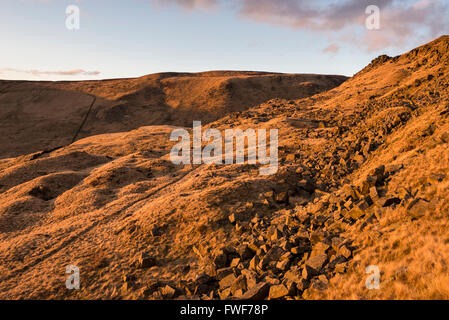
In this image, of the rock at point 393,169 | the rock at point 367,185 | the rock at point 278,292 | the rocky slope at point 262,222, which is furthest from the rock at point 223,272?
the rock at point 393,169

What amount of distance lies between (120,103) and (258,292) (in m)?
74.8

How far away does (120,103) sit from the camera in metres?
74.1

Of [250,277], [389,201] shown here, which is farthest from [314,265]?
[389,201]

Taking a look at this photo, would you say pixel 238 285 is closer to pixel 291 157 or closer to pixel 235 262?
pixel 235 262

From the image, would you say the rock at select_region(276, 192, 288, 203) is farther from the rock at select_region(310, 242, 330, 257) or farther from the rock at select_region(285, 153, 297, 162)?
the rock at select_region(310, 242, 330, 257)

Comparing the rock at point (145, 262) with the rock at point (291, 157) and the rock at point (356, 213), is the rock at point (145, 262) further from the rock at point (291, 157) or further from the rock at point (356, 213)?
the rock at point (291, 157)

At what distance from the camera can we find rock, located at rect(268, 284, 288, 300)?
24.6 ft

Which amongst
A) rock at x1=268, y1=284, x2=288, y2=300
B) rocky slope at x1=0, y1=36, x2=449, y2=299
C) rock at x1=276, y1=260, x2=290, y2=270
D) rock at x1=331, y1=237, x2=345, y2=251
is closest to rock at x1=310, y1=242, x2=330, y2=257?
rocky slope at x1=0, y1=36, x2=449, y2=299

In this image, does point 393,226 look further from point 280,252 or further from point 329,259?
point 280,252

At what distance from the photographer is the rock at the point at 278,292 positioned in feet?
24.6

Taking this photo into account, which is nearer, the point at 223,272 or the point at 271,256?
the point at 271,256

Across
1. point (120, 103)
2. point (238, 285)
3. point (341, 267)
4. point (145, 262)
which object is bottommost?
point (145, 262)

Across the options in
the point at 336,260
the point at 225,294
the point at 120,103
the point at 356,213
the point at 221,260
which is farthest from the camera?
the point at 120,103

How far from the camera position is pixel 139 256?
12.0 metres
